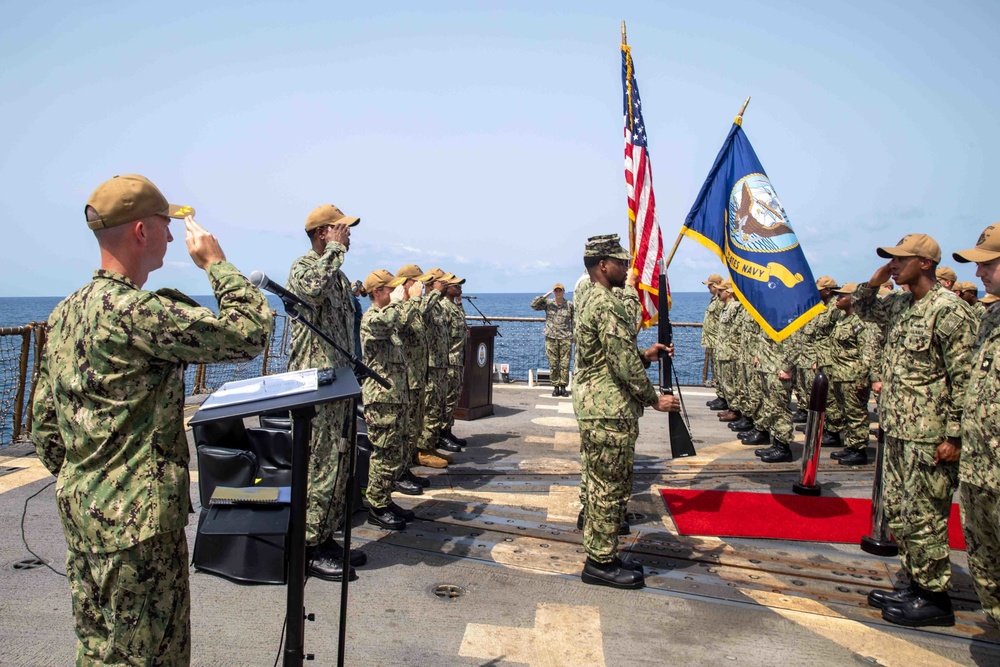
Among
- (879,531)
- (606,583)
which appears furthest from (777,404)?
(606,583)

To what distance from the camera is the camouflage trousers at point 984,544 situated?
11.1ft

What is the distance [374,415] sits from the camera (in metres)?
5.32

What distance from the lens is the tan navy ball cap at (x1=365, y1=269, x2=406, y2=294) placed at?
5.45m

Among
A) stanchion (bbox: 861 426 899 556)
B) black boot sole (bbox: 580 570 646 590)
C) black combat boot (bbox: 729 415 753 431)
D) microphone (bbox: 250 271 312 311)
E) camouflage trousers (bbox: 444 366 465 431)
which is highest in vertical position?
microphone (bbox: 250 271 312 311)

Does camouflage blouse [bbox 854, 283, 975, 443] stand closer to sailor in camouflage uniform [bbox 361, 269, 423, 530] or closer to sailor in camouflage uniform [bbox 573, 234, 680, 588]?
sailor in camouflage uniform [bbox 573, 234, 680, 588]

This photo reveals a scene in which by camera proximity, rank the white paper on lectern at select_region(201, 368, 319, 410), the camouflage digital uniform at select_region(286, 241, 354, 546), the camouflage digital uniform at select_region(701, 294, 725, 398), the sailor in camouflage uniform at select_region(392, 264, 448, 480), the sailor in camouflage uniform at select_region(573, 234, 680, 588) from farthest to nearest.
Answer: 1. the camouflage digital uniform at select_region(701, 294, 725, 398)
2. the sailor in camouflage uniform at select_region(392, 264, 448, 480)
3. the sailor in camouflage uniform at select_region(573, 234, 680, 588)
4. the camouflage digital uniform at select_region(286, 241, 354, 546)
5. the white paper on lectern at select_region(201, 368, 319, 410)

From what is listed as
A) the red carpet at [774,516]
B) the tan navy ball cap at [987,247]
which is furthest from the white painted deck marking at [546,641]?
the tan navy ball cap at [987,247]

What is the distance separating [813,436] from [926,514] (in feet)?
7.68

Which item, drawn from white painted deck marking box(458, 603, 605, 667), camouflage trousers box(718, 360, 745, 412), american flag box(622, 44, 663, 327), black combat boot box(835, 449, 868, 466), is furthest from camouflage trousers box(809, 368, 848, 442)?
white painted deck marking box(458, 603, 605, 667)

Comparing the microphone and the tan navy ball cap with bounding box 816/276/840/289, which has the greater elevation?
the tan navy ball cap with bounding box 816/276/840/289

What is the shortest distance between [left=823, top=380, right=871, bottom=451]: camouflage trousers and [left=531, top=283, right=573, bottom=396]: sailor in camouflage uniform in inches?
201

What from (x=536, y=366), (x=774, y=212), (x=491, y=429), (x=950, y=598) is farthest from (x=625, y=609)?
(x=536, y=366)

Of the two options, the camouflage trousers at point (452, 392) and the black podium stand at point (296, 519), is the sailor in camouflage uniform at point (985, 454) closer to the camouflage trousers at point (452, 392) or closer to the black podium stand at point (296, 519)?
the black podium stand at point (296, 519)

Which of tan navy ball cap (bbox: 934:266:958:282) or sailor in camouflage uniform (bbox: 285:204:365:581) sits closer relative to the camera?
sailor in camouflage uniform (bbox: 285:204:365:581)
